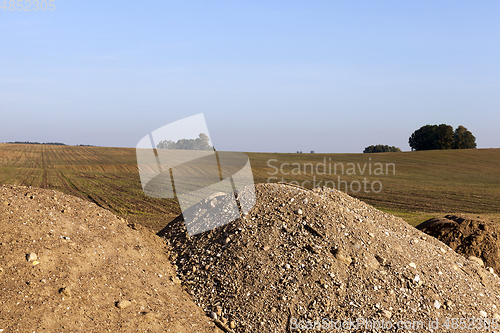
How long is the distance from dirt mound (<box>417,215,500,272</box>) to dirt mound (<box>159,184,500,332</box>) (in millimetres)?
1440

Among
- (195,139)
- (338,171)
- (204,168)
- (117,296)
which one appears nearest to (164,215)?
(195,139)

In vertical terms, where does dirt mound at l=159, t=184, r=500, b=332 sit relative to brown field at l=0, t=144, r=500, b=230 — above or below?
above

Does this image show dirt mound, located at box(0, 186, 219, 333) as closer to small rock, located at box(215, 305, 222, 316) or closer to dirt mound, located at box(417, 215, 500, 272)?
small rock, located at box(215, 305, 222, 316)

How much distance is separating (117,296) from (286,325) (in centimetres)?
249

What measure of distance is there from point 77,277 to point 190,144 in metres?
3.04

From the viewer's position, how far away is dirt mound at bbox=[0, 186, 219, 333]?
4.21 metres

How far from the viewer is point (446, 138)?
64.2 metres

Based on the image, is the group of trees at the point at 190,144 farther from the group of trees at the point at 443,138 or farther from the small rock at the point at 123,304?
the group of trees at the point at 443,138

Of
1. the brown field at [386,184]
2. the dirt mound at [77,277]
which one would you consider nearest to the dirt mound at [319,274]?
the dirt mound at [77,277]

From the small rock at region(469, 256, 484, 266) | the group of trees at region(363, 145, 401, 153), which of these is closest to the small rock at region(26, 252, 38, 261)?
the small rock at region(469, 256, 484, 266)

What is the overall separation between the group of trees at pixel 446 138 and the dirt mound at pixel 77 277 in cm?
6968

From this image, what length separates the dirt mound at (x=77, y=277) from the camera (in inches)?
166

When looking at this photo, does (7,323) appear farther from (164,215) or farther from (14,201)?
(164,215)

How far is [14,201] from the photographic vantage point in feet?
19.3
